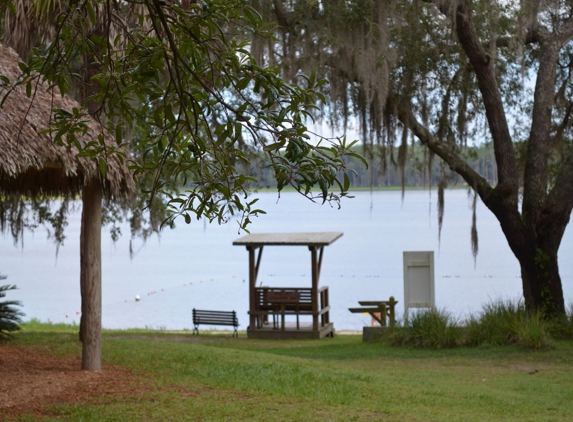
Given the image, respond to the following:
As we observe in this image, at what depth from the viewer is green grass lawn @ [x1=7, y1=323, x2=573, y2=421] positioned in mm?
5992

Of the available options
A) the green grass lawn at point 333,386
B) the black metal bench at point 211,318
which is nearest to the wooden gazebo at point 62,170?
the green grass lawn at point 333,386

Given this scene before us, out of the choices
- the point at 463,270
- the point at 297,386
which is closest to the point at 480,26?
the point at 297,386

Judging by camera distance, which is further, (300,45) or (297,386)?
(300,45)

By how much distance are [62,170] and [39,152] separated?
83 cm

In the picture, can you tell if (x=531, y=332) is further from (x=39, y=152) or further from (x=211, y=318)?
(x=39, y=152)

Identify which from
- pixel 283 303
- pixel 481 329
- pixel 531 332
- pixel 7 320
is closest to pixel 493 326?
pixel 481 329

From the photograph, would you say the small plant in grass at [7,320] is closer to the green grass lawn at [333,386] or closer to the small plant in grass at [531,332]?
the green grass lawn at [333,386]

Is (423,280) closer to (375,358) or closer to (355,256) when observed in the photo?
(375,358)

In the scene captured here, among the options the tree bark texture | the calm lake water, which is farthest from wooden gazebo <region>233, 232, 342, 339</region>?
the tree bark texture

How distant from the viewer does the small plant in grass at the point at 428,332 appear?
39.8ft

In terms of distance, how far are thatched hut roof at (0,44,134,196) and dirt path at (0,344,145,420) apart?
1.98 meters

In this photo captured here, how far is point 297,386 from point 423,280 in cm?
701

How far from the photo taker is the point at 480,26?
43.7 feet

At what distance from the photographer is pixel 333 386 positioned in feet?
24.0
